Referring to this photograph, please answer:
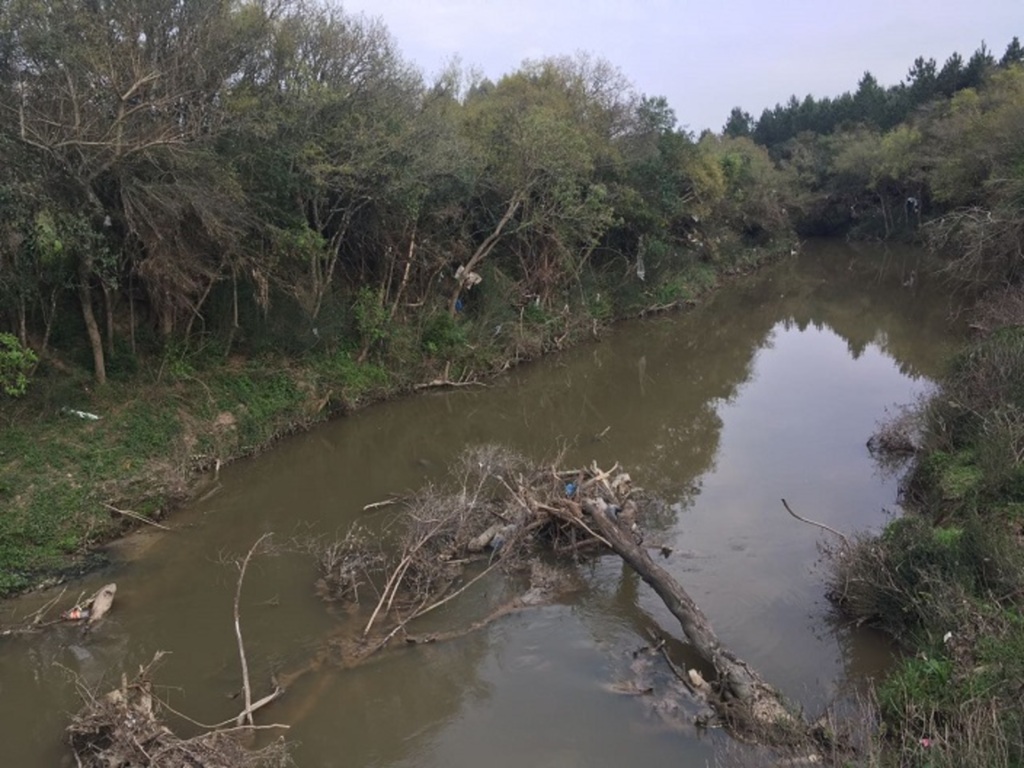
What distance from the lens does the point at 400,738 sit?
27.9 feet

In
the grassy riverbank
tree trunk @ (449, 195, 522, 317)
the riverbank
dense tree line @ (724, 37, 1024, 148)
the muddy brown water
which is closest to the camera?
the grassy riverbank

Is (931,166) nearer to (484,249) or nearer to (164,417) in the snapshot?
(484,249)

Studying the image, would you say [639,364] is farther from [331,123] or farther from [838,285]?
[838,285]

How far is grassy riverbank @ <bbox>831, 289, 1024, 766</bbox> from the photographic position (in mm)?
5957

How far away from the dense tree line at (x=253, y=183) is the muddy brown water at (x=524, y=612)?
3785 mm

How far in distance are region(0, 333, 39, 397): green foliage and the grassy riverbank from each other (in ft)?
42.6

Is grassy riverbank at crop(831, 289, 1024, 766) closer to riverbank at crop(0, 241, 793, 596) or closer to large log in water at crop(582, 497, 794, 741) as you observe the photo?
large log in water at crop(582, 497, 794, 741)

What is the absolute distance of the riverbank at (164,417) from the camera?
12.1 meters

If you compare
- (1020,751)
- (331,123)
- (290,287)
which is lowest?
(1020,751)

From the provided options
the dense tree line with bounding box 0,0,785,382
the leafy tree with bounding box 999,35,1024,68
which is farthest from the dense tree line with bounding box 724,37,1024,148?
Result: the dense tree line with bounding box 0,0,785,382

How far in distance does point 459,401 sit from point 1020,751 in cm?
1645

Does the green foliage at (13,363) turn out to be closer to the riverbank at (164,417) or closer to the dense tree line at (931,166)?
the riverbank at (164,417)

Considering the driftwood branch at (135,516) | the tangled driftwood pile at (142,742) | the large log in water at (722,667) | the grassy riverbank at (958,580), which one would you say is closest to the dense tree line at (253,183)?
the driftwood branch at (135,516)

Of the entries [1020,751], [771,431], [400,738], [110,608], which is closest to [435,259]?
[771,431]
